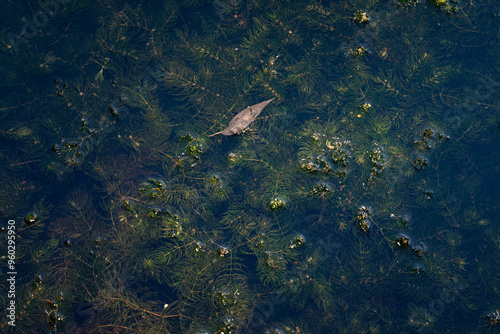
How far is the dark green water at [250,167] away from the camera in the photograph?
4.64 meters

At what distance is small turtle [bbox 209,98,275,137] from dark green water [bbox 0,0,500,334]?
9 cm

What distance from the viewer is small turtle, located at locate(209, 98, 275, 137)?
474 cm

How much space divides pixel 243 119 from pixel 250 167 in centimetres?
64

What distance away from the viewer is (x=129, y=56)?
15.8ft

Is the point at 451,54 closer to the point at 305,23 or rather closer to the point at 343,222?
the point at 305,23

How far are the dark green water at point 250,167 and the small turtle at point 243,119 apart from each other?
9 centimetres

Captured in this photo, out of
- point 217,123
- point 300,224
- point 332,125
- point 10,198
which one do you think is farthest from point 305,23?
point 10,198

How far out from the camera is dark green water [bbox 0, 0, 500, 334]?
4.64 meters

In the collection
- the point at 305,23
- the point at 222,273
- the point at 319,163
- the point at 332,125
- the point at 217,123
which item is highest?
the point at 305,23

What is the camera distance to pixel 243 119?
4.75 m

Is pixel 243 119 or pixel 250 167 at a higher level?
pixel 243 119

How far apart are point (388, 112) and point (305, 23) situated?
1642 millimetres

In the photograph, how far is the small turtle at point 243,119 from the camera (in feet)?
15.5

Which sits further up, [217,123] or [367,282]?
[217,123]
